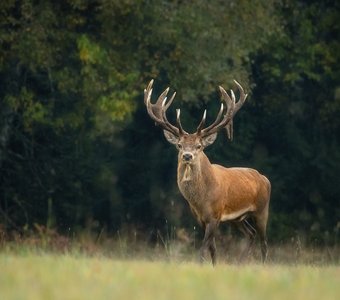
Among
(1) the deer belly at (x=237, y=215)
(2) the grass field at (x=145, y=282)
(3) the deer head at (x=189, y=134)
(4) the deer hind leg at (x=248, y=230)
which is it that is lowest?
(4) the deer hind leg at (x=248, y=230)

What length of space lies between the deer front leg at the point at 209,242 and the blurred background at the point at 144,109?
594cm

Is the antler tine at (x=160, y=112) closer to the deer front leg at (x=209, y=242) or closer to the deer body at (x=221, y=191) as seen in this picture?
the deer body at (x=221, y=191)

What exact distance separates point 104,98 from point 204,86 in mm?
1808

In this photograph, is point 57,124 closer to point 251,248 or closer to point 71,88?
point 71,88

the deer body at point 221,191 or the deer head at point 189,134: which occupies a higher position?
the deer head at point 189,134

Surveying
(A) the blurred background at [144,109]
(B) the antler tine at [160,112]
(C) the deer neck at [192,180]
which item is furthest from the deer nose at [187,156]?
(A) the blurred background at [144,109]

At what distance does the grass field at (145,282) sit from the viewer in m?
8.62

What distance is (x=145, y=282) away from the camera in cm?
932

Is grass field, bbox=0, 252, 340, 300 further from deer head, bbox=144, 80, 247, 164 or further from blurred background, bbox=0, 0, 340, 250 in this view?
blurred background, bbox=0, 0, 340, 250

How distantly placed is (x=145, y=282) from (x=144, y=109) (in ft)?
61.1

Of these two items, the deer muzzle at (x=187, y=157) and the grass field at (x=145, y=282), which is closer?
the grass field at (x=145, y=282)

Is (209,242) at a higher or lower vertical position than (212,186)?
lower

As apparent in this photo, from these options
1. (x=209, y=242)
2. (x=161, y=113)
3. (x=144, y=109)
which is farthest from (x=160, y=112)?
(x=144, y=109)

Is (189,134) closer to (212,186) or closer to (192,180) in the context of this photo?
(192,180)
